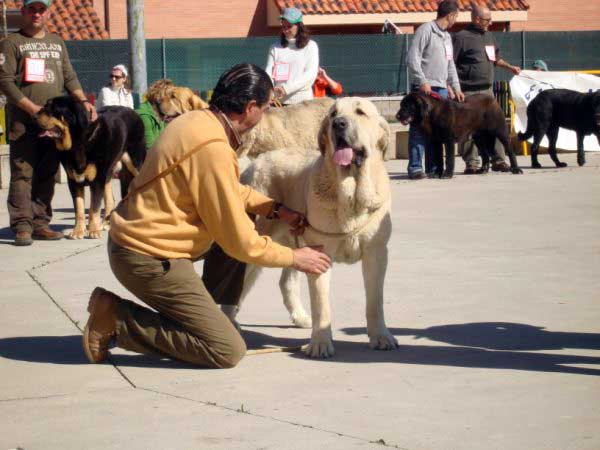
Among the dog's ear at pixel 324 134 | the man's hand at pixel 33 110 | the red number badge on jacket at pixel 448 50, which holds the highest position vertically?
the dog's ear at pixel 324 134

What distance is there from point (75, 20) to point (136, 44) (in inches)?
595

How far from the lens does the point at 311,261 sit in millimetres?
5383

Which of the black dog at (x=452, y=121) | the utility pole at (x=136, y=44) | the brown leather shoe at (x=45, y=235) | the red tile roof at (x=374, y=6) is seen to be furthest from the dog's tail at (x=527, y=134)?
the red tile roof at (x=374, y=6)

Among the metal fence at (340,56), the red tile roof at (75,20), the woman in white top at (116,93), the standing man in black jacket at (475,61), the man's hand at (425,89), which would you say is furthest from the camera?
the red tile roof at (75,20)

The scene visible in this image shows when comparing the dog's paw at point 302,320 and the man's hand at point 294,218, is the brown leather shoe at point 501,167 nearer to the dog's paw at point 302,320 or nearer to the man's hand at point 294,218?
the dog's paw at point 302,320

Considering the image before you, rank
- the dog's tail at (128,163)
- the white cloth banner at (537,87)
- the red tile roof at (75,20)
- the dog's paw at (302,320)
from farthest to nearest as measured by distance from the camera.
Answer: the red tile roof at (75,20) → the white cloth banner at (537,87) → the dog's tail at (128,163) → the dog's paw at (302,320)

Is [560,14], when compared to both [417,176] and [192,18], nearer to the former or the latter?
[192,18]

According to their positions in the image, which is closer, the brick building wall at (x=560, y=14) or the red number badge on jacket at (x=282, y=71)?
the red number badge on jacket at (x=282, y=71)

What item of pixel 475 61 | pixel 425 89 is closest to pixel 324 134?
pixel 425 89

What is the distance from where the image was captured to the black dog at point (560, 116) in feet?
49.9

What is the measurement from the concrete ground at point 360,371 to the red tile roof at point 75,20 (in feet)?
70.4

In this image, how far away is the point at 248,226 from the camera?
17.2ft

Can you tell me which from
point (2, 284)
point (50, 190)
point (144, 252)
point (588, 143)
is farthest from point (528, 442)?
point (588, 143)

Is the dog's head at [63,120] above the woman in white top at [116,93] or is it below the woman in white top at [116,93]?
above
